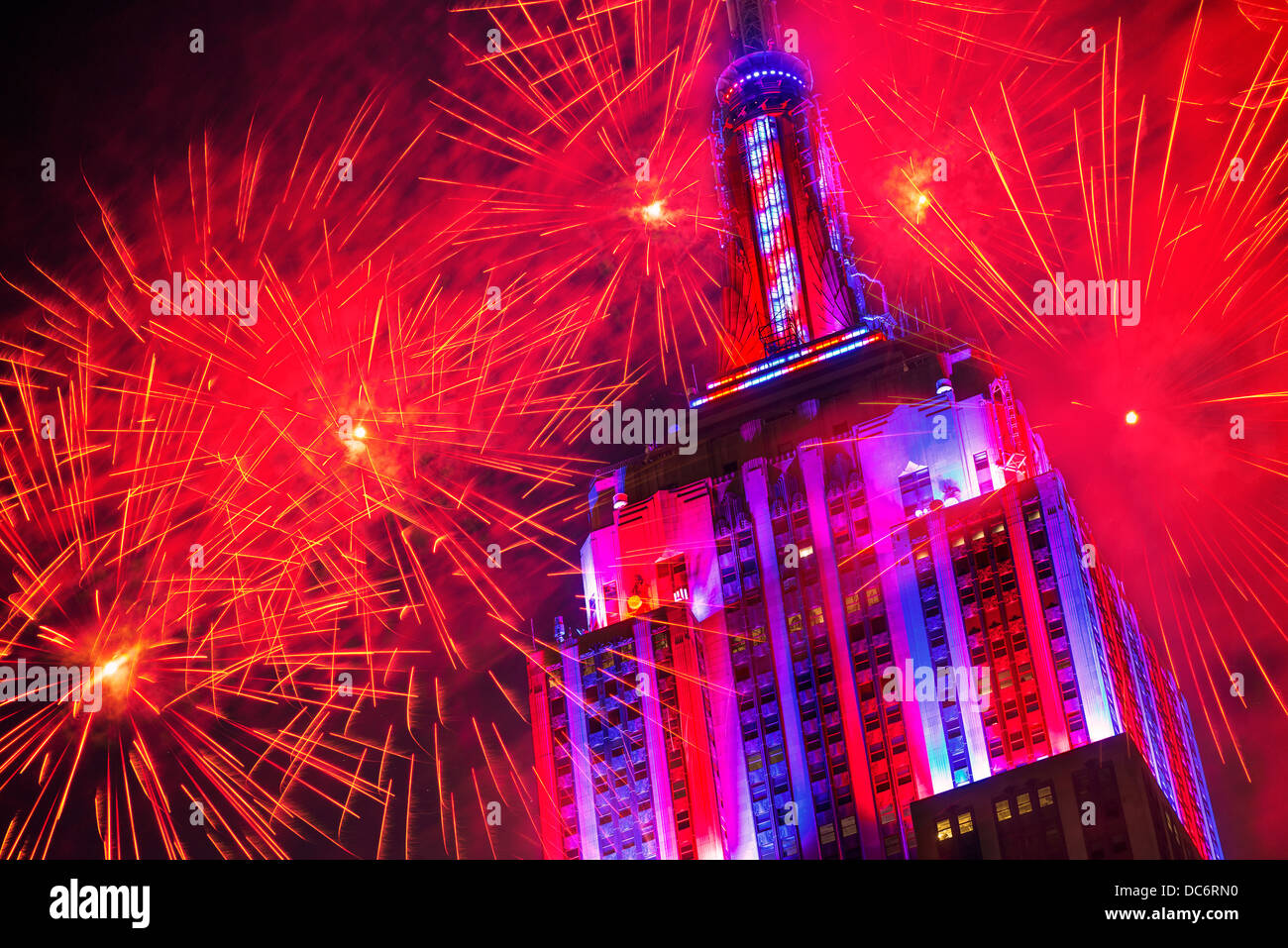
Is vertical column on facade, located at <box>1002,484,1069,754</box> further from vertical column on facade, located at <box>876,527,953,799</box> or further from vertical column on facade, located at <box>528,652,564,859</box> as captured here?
vertical column on facade, located at <box>528,652,564,859</box>

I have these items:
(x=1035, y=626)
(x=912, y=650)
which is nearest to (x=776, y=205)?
(x=912, y=650)

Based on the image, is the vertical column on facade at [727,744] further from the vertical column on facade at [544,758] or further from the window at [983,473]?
the window at [983,473]

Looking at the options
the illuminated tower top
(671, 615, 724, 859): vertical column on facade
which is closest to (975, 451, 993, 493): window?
the illuminated tower top

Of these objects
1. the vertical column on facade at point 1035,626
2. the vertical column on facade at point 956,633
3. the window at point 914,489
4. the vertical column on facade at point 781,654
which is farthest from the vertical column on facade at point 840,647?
the vertical column on facade at point 1035,626

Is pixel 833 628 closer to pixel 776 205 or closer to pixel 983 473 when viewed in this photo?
pixel 983 473

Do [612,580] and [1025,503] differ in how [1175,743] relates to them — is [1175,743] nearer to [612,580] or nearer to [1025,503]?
[1025,503]
